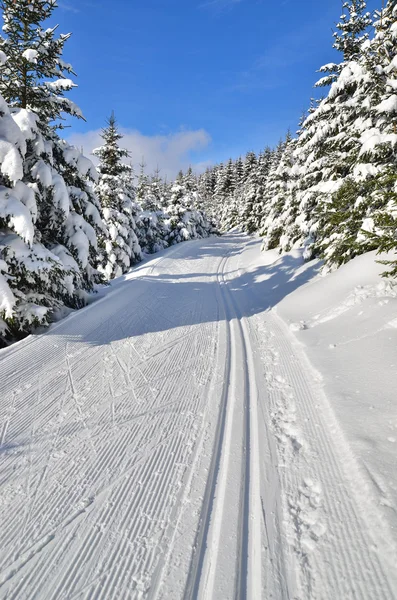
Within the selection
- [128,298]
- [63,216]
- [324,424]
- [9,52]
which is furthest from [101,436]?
[9,52]

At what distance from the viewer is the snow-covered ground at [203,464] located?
1.97 metres

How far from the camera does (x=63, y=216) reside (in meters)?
7.06

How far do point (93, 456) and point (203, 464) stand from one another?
1166 millimetres

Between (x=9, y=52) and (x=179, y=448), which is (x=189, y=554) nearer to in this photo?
(x=179, y=448)

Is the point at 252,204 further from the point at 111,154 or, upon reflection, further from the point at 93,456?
the point at 93,456

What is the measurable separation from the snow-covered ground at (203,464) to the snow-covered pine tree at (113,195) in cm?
1081

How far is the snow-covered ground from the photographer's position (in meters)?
1.97

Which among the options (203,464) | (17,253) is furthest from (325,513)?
(17,253)

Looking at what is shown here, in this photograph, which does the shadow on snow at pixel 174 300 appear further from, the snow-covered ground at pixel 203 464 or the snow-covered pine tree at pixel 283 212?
the snow-covered pine tree at pixel 283 212

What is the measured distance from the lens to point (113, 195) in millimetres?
16469

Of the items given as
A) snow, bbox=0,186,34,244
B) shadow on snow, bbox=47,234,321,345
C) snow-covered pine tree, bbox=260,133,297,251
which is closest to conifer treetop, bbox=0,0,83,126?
snow, bbox=0,186,34,244

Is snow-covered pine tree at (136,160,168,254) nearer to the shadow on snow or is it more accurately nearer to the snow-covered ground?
the shadow on snow

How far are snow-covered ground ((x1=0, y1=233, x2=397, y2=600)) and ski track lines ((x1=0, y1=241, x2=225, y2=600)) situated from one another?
0.05ft

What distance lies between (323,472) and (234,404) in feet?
4.63
